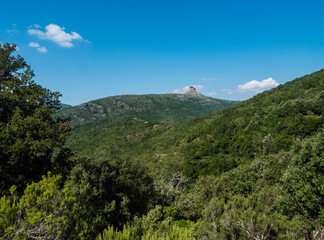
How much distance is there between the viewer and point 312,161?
1823 centimetres

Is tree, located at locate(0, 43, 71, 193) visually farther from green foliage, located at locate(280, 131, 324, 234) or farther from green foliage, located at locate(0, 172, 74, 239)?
green foliage, located at locate(280, 131, 324, 234)

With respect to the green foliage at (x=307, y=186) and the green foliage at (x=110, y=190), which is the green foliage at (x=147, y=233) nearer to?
the green foliage at (x=110, y=190)

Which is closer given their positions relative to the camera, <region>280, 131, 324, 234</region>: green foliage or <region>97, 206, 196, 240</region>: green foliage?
<region>97, 206, 196, 240</region>: green foliage

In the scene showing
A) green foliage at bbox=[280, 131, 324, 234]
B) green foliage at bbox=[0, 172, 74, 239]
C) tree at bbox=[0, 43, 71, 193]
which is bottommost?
green foliage at bbox=[280, 131, 324, 234]

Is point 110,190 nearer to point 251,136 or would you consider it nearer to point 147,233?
point 147,233

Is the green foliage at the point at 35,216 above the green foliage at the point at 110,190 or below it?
above

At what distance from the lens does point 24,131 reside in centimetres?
1716

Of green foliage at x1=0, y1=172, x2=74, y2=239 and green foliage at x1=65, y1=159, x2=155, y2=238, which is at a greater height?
green foliage at x1=0, y1=172, x2=74, y2=239

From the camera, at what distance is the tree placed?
53.6 feet

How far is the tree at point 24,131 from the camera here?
16328 millimetres

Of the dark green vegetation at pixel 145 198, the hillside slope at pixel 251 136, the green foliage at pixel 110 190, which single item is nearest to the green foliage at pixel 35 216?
the dark green vegetation at pixel 145 198

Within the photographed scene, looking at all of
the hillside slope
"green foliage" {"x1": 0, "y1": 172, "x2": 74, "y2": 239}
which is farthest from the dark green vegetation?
the hillside slope

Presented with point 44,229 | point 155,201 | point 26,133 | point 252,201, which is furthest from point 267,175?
point 26,133

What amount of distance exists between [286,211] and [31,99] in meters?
30.7
